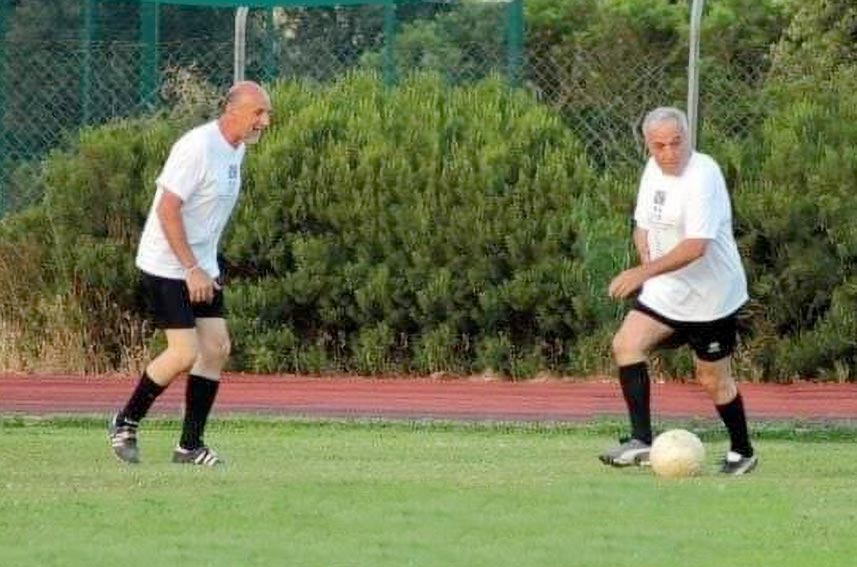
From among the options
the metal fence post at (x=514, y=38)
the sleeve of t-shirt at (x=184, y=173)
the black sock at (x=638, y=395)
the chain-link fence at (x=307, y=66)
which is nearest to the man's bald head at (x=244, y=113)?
the sleeve of t-shirt at (x=184, y=173)

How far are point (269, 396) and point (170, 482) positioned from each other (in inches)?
295

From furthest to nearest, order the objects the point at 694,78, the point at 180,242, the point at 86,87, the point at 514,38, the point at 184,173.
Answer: the point at 86,87 < the point at 514,38 < the point at 694,78 < the point at 184,173 < the point at 180,242

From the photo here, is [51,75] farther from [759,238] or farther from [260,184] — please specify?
[759,238]

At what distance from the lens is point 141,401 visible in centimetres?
1453

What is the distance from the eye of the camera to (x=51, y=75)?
23625 mm

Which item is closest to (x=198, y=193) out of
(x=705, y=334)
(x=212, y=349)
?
(x=212, y=349)

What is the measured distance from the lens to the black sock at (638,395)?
14.2 metres

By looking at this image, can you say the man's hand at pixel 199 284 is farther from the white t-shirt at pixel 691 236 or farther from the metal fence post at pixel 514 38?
the metal fence post at pixel 514 38

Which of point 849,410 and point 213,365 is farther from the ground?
point 213,365

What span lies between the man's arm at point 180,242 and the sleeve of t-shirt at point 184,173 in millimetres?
35

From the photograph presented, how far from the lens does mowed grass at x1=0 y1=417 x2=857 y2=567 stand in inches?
400

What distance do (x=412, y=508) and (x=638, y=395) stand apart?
2727 mm

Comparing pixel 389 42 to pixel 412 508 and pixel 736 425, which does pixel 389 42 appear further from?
pixel 412 508

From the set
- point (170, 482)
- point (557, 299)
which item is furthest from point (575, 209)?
point (170, 482)
